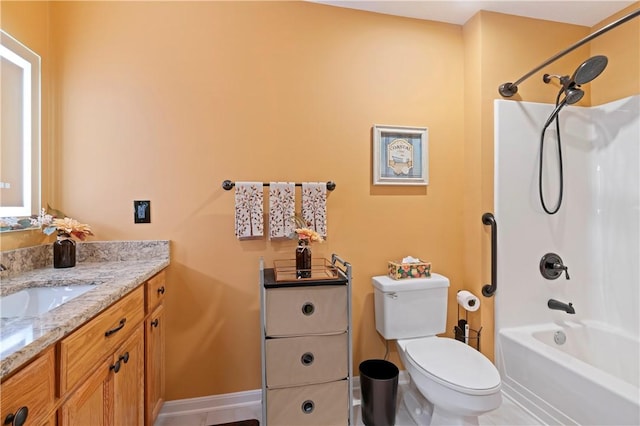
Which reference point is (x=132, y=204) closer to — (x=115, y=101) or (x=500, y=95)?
(x=115, y=101)

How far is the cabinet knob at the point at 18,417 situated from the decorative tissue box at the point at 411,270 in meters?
1.72

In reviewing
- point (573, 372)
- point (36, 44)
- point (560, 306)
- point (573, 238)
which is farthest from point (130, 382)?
point (573, 238)

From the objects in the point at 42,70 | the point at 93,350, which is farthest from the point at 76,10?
the point at 93,350

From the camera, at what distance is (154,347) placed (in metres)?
1.62

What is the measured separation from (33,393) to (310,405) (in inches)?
45.8

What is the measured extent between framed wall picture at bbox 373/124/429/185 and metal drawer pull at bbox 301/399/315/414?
134cm

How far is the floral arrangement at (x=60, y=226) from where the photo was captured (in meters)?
1.57

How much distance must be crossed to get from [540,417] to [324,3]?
9.31ft

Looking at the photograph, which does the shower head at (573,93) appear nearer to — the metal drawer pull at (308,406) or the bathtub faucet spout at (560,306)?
the bathtub faucet spout at (560,306)

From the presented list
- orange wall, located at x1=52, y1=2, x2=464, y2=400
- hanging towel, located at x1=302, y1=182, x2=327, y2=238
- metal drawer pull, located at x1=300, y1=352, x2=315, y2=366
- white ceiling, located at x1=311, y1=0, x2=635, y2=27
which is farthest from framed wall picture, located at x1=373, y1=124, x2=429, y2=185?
metal drawer pull, located at x1=300, y1=352, x2=315, y2=366

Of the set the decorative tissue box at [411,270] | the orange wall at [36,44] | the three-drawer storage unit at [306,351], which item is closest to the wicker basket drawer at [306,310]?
the three-drawer storage unit at [306,351]

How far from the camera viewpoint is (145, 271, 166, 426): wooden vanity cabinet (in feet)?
4.98

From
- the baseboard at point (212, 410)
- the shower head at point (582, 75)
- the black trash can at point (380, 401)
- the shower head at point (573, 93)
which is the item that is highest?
the shower head at point (582, 75)

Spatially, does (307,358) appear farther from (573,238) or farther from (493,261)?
(573,238)
